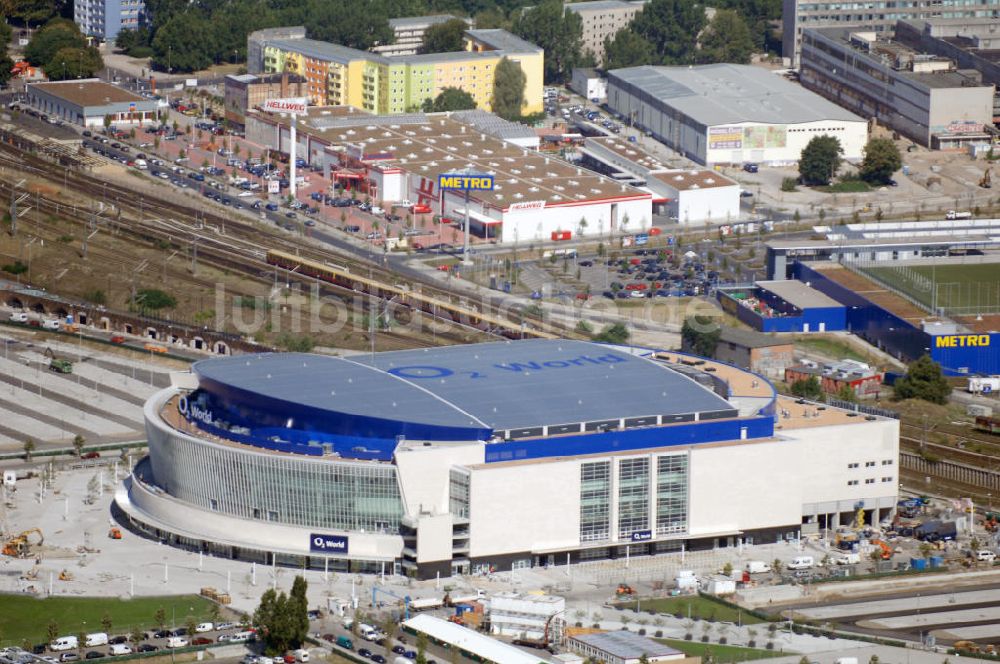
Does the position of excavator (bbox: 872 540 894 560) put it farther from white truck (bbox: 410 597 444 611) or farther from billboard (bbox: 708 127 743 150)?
billboard (bbox: 708 127 743 150)

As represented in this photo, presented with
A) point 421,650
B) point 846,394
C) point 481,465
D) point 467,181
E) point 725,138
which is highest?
point 481,465

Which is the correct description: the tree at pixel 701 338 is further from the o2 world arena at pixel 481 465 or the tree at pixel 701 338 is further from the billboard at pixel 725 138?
the billboard at pixel 725 138

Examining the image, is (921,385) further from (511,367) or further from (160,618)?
(160,618)

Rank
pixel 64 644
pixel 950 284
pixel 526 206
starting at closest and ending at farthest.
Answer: pixel 64 644 < pixel 950 284 < pixel 526 206

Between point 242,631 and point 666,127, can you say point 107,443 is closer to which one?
point 242,631

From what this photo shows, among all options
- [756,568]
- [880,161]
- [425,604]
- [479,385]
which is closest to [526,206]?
[880,161]

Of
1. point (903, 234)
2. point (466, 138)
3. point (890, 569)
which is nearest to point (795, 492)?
point (890, 569)

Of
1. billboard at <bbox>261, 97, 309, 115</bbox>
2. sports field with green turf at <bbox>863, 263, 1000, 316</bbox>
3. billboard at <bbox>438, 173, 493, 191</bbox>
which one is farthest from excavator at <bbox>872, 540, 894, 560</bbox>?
billboard at <bbox>261, 97, 309, 115</bbox>
